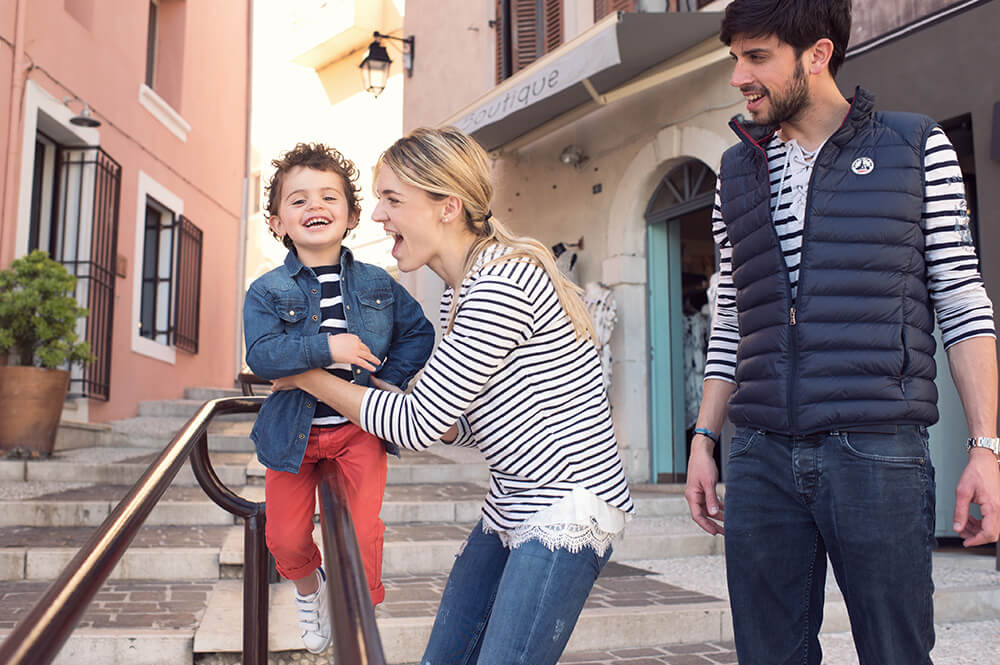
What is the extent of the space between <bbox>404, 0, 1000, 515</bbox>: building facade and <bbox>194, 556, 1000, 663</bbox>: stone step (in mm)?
1469

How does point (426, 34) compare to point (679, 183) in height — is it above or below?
above

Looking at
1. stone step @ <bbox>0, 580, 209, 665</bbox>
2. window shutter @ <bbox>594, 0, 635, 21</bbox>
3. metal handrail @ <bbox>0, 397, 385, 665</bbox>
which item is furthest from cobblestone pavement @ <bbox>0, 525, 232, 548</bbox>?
window shutter @ <bbox>594, 0, 635, 21</bbox>

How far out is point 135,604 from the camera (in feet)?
12.7

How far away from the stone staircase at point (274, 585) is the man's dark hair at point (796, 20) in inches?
77.1

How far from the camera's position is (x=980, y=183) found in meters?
4.99

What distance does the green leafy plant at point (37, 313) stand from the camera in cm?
656

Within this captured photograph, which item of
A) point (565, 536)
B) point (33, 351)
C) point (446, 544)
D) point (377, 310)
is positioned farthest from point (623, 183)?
point (565, 536)

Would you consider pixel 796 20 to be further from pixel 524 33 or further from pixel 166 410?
pixel 166 410

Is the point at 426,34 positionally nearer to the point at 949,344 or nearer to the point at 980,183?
the point at 980,183

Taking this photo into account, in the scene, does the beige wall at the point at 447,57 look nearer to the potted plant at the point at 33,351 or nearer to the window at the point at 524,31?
the window at the point at 524,31

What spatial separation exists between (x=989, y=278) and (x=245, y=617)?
410 cm

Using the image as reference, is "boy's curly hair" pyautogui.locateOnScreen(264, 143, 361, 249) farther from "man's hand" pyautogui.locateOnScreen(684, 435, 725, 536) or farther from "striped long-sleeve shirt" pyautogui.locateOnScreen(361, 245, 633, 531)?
"man's hand" pyautogui.locateOnScreen(684, 435, 725, 536)

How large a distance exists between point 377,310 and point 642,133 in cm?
650

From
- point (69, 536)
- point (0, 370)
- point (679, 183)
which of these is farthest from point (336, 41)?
point (69, 536)
